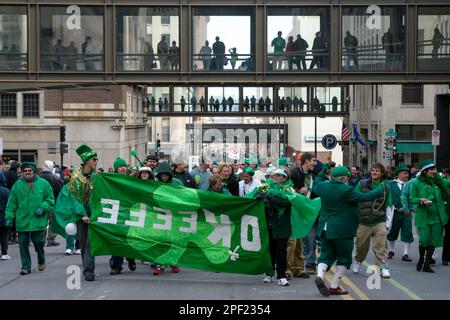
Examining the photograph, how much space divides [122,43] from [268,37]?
14.9 feet

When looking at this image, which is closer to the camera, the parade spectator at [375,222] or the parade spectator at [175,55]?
the parade spectator at [375,222]

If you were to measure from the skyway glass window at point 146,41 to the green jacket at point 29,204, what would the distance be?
13577 mm

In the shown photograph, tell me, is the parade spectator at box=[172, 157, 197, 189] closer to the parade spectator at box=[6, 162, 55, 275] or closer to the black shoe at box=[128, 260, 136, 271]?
the black shoe at box=[128, 260, 136, 271]

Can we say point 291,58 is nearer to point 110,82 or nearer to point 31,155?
point 110,82

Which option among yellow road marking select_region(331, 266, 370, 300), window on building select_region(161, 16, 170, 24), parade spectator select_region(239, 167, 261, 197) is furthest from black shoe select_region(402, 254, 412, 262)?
window on building select_region(161, 16, 170, 24)

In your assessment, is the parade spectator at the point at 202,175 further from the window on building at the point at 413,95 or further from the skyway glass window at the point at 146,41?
the window on building at the point at 413,95

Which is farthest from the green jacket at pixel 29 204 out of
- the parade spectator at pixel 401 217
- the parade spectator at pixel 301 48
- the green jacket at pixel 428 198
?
the parade spectator at pixel 301 48

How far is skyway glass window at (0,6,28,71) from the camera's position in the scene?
93.0 ft

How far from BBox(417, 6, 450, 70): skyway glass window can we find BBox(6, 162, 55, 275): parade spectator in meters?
16.6

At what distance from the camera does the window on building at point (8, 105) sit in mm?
51906

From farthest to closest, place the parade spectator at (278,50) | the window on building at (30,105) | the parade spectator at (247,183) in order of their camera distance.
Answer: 1. the window on building at (30,105)
2. the parade spectator at (278,50)
3. the parade spectator at (247,183)

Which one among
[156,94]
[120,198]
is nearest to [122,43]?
[120,198]

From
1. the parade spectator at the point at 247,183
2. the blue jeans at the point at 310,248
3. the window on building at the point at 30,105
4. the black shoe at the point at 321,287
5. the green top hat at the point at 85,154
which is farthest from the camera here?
the window on building at the point at 30,105

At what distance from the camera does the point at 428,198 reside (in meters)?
16.0
